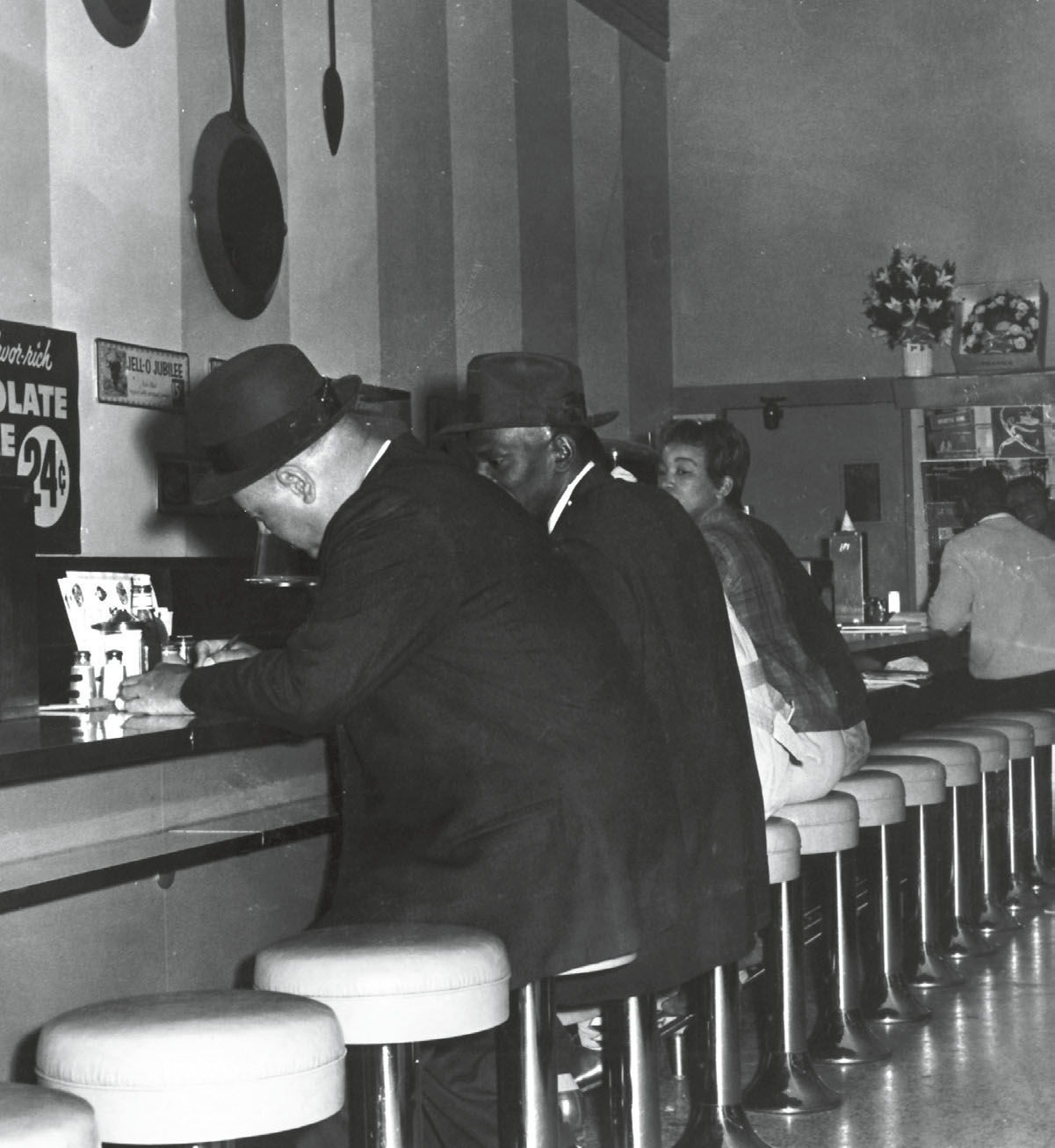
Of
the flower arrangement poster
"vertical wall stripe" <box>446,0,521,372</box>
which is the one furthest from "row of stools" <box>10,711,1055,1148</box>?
"vertical wall stripe" <box>446,0,521,372</box>

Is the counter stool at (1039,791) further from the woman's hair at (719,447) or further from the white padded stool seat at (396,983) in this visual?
the white padded stool seat at (396,983)

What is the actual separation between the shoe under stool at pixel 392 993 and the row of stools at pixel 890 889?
128 centimetres

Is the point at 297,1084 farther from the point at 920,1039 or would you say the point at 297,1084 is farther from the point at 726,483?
the point at 920,1039

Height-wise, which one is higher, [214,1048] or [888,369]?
[888,369]

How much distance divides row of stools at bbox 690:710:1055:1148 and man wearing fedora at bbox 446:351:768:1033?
0.54 metres

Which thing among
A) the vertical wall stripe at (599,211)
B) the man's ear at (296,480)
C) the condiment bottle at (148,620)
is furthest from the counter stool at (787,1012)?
the vertical wall stripe at (599,211)

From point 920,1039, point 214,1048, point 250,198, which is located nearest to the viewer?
point 214,1048

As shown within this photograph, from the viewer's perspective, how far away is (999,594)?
21.7 ft

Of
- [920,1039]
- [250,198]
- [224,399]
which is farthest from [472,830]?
[250,198]

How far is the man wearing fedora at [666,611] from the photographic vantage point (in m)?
2.92

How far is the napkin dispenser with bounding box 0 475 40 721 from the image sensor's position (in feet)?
9.98

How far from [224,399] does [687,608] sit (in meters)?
0.92

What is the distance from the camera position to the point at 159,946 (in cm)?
296

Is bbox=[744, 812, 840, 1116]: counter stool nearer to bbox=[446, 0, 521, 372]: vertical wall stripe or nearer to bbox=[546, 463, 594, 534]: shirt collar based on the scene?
bbox=[546, 463, 594, 534]: shirt collar
